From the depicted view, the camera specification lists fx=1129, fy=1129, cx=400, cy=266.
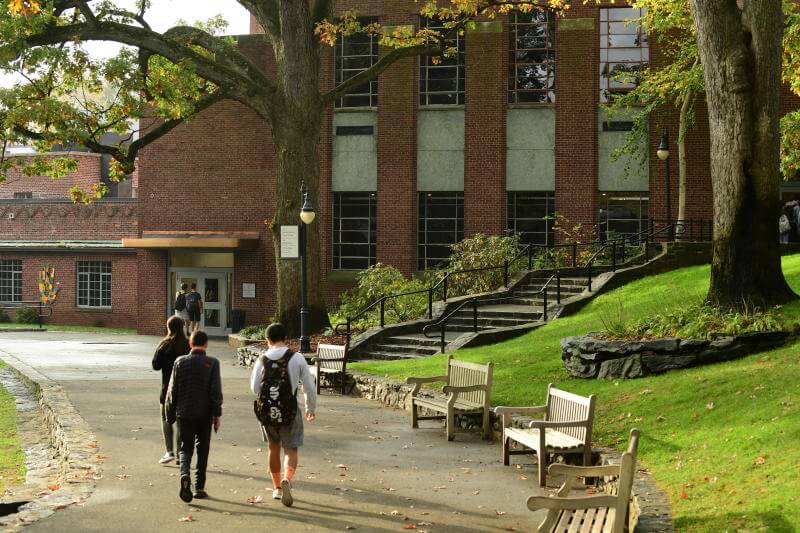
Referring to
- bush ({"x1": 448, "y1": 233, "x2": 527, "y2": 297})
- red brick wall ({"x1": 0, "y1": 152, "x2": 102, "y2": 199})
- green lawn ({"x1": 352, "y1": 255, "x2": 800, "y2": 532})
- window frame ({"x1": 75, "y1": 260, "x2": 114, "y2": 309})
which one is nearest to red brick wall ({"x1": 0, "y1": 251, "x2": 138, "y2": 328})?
window frame ({"x1": 75, "y1": 260, "x2": 114, "y2": 309})

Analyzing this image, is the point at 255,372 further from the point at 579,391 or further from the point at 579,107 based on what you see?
the point at 579,107

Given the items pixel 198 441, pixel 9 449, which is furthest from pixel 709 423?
pixel 9 449

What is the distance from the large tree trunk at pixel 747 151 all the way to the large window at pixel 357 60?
20047 millimetres

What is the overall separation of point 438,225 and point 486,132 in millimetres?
3240

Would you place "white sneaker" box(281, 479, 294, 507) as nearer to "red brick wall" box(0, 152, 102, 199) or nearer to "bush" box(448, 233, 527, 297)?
"bush" box(448, 233, 527, 297)

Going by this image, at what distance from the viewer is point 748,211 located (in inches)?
647

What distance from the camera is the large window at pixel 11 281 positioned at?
160ft

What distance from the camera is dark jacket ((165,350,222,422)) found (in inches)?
398

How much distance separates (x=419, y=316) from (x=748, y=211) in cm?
1201

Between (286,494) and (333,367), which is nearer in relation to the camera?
(286,494)

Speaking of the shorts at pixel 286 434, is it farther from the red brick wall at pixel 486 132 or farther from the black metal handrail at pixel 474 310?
the red brick wall at pixel 486 132

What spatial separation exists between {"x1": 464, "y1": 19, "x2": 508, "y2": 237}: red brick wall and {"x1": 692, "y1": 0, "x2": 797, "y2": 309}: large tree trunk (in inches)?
705

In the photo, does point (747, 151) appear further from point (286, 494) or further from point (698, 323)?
point (286, 494)

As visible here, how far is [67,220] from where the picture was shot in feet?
160
